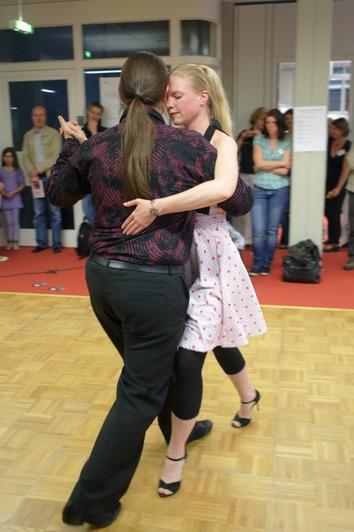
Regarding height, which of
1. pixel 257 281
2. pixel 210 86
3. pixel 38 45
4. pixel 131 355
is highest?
pixel 38 45

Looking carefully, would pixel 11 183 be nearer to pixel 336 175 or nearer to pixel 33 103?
pixel 33 103

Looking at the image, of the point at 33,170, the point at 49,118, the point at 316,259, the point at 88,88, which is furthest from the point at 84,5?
the point at 316,259

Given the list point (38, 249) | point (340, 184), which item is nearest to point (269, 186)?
point (340, 184)

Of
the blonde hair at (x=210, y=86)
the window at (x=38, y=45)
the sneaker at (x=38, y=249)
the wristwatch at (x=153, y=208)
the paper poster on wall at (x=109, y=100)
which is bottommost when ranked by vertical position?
the sneaker at (x=38, y=249)

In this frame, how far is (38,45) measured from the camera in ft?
20.6

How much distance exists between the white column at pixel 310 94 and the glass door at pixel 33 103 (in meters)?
2.56

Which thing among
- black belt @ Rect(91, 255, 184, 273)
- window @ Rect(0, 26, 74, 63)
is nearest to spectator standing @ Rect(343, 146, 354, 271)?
window @ Rect(0, 26, 74, 63)

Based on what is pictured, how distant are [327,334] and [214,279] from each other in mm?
1895

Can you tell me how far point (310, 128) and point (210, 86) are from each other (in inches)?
133

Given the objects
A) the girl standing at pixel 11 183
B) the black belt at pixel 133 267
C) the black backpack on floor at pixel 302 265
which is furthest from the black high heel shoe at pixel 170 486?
the girl standing at pixel 11 183

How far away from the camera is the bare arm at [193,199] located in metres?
1.51

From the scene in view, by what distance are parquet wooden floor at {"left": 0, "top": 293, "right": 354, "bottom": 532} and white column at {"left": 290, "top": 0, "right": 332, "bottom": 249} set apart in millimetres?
1747

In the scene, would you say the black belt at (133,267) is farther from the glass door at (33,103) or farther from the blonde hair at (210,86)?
the glass door at (33,103)

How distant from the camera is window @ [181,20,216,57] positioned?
6.04 metres
